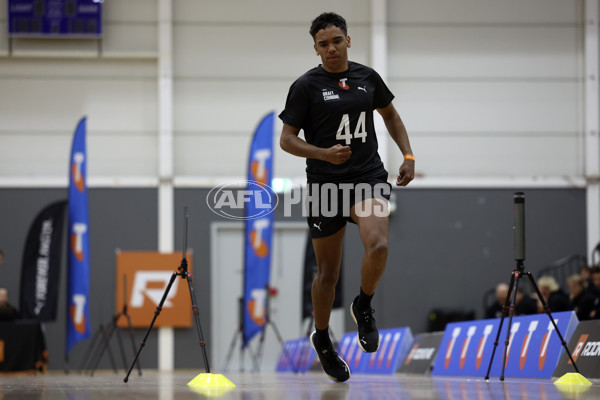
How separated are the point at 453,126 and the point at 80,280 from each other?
24.8 ft

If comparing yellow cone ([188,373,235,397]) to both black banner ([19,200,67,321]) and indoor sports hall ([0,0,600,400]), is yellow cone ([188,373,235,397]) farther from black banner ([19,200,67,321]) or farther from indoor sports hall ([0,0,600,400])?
indoor sports hall ([0,0,600,400])

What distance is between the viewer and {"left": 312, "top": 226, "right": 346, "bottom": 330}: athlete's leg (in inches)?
181

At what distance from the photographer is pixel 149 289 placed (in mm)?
15055

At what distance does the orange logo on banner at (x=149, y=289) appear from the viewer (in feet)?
49.3

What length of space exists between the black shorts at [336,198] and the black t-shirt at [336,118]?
0.13ft

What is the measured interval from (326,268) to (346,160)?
642 mm

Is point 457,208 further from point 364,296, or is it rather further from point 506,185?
point 364,296

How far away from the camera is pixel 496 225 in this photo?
15.7 metres

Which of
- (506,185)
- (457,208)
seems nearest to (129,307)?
(457,208)

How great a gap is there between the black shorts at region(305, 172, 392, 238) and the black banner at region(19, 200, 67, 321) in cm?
819

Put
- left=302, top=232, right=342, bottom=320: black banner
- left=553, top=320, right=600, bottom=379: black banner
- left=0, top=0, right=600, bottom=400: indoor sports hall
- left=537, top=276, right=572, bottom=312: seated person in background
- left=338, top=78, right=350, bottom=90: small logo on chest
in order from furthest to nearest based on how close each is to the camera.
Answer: left=0, top=0, right=600, bottom=400: indoor sports hall
left=302, top=232, right=342, bottom=320: black banner
left=537, top=276, right=572, bottom=312: seated person in background
left=553, top=320, right=600, bottom=379: black banner
left=338, top=78, right=350, bottom=90: small logo on chest

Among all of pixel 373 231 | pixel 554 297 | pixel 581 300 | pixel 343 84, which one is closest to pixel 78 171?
pixel 554 297

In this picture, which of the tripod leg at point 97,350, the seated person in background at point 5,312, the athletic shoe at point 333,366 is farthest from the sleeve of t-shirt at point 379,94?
the tripod leg at point 97,350

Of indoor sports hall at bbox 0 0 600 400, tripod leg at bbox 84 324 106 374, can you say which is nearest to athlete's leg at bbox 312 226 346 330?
indoor sports hall at bbox 0 0 600 400
